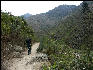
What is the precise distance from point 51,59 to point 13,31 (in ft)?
29.6

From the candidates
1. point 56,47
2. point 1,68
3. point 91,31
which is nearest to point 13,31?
point 56,47

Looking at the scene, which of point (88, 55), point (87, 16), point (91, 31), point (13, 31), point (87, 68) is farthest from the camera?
point (87, 16)

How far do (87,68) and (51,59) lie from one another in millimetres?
4359

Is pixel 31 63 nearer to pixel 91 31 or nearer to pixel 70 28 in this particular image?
pixel 91 31

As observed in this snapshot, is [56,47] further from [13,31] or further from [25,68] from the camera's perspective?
[13,31]

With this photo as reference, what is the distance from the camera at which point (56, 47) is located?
60.5 ft

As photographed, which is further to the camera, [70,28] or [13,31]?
[70,28]

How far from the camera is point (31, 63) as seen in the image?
590 inches

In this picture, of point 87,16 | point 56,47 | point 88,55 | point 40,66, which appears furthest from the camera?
point 87,16

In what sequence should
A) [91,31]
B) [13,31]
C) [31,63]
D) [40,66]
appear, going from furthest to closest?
[91,31] → [13,31] → [31,63] → [40,66]

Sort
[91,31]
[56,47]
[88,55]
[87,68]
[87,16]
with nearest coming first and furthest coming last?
1. [87,68]
2. [88,55]
3. [56,47]
4. [91,31]
5. [87,16]

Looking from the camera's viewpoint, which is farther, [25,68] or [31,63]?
[31,63]

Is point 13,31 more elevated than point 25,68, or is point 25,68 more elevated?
point 13,31

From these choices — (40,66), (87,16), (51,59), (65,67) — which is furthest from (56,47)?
(87,16)
